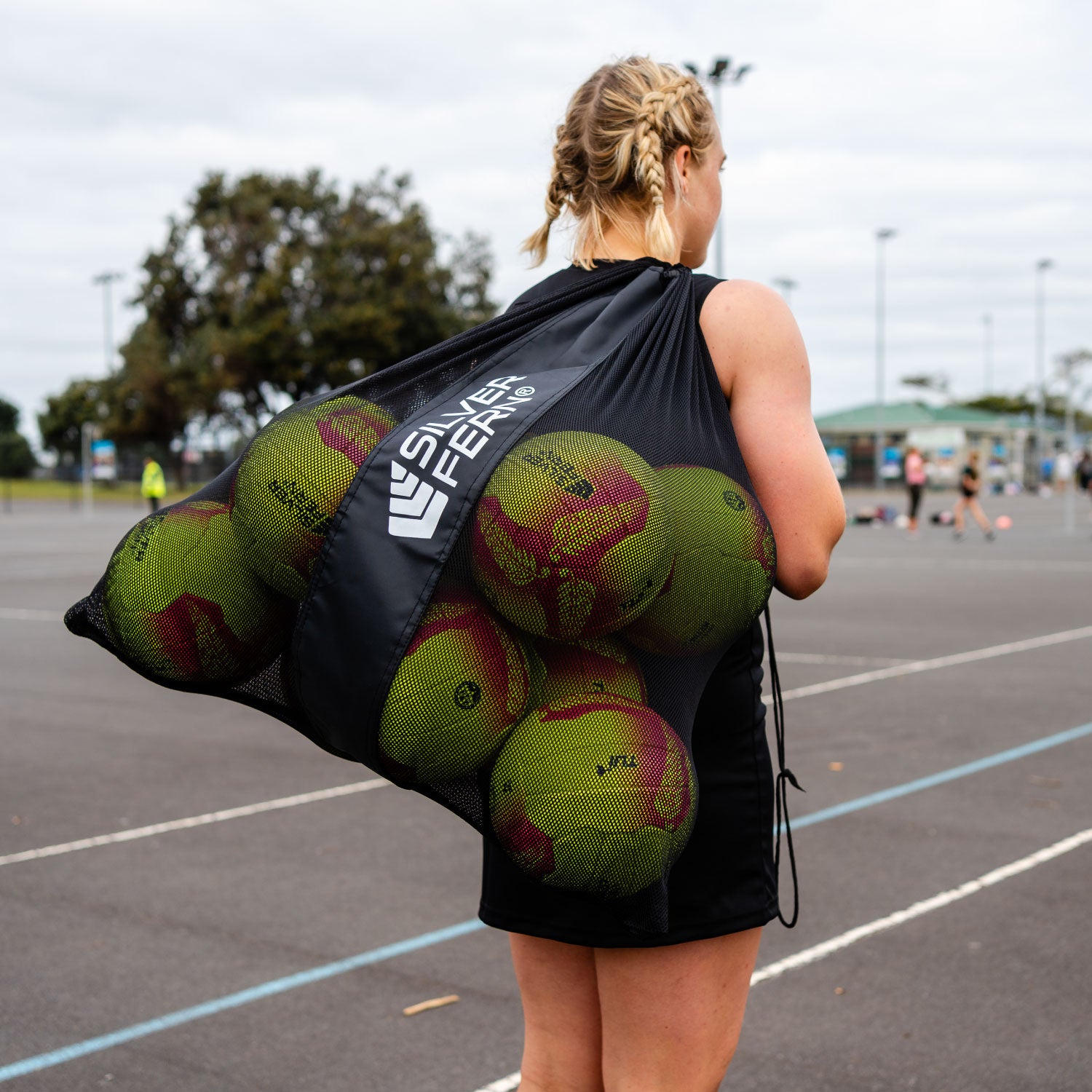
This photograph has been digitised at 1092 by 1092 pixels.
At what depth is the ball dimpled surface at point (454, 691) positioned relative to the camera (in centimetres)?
158

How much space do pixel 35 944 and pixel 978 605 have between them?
1141cm

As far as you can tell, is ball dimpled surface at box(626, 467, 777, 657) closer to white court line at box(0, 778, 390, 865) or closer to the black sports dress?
the black sports dress

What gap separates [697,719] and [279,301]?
168 feet

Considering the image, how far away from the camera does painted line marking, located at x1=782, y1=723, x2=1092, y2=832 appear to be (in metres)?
5.79

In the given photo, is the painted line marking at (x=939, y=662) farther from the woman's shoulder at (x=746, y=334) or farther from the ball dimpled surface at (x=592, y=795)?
the ball dimpled surface at (x=592, y=795)

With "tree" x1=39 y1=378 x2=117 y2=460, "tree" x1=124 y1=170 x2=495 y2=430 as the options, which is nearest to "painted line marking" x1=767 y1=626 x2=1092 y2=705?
"tree" x1=124 y1=170 x2=495 y2=430

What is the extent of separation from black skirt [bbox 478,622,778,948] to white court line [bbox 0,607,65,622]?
40.6 ft

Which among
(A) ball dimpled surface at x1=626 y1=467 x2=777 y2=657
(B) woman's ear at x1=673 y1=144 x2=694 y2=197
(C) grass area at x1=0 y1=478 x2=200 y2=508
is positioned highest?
(B) woman's ear at x1=673 y1=144 x2=694 y2=197

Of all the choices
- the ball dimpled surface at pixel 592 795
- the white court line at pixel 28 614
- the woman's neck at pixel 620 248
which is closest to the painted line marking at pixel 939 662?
the woman's neck at pixel 620 248

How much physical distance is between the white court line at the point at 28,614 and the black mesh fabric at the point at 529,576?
40.9 ft

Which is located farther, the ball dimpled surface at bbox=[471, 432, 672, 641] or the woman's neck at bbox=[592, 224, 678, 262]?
the woman's neck at bbox=[592, 224, 678, 262]

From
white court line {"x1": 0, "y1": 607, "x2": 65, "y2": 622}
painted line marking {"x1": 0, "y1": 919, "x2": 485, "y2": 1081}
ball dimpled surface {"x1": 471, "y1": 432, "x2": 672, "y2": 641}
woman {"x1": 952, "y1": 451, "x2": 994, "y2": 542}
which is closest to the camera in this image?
ball dimpled surface {"x1": 471, "y1": 432, "x2": 672, "y2": 641}

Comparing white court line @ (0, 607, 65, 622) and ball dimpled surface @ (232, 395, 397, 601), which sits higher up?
ball dimpled surface @ (232, 395, 397, 601)

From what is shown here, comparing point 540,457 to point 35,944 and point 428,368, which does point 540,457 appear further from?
point 35,944
